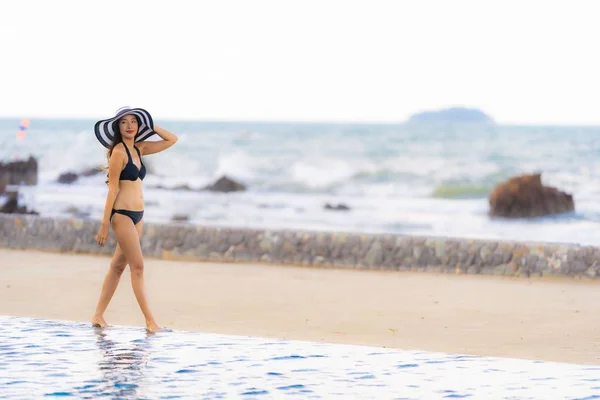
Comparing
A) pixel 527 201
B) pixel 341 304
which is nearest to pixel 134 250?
pixel 341 304

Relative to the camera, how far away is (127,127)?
7.77 m

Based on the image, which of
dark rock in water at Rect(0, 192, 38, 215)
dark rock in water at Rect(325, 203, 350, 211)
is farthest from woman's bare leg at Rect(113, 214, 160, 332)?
dark rock in water at Rect(325, 203, 350, 211)

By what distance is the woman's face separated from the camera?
7770mm

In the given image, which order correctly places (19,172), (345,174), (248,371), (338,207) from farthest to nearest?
(345,174), (338,207), (19,172), (248,371)

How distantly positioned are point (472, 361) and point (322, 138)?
43721mm

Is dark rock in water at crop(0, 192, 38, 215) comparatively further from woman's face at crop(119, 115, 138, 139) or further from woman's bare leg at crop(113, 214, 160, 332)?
woman's face at crop(119, 115, 138, 139)

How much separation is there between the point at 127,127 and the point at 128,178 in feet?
1.07

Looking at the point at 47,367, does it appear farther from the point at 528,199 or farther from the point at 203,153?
the point at 203,153

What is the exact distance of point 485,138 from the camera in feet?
160

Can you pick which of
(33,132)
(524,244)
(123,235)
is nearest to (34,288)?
(123,235)

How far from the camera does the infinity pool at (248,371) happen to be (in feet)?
19.9

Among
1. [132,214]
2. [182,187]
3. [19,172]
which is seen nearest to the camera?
[132,214]

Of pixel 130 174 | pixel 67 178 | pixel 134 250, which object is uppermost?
pixel 67 178

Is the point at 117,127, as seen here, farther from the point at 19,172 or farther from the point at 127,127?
the point at 19,172
